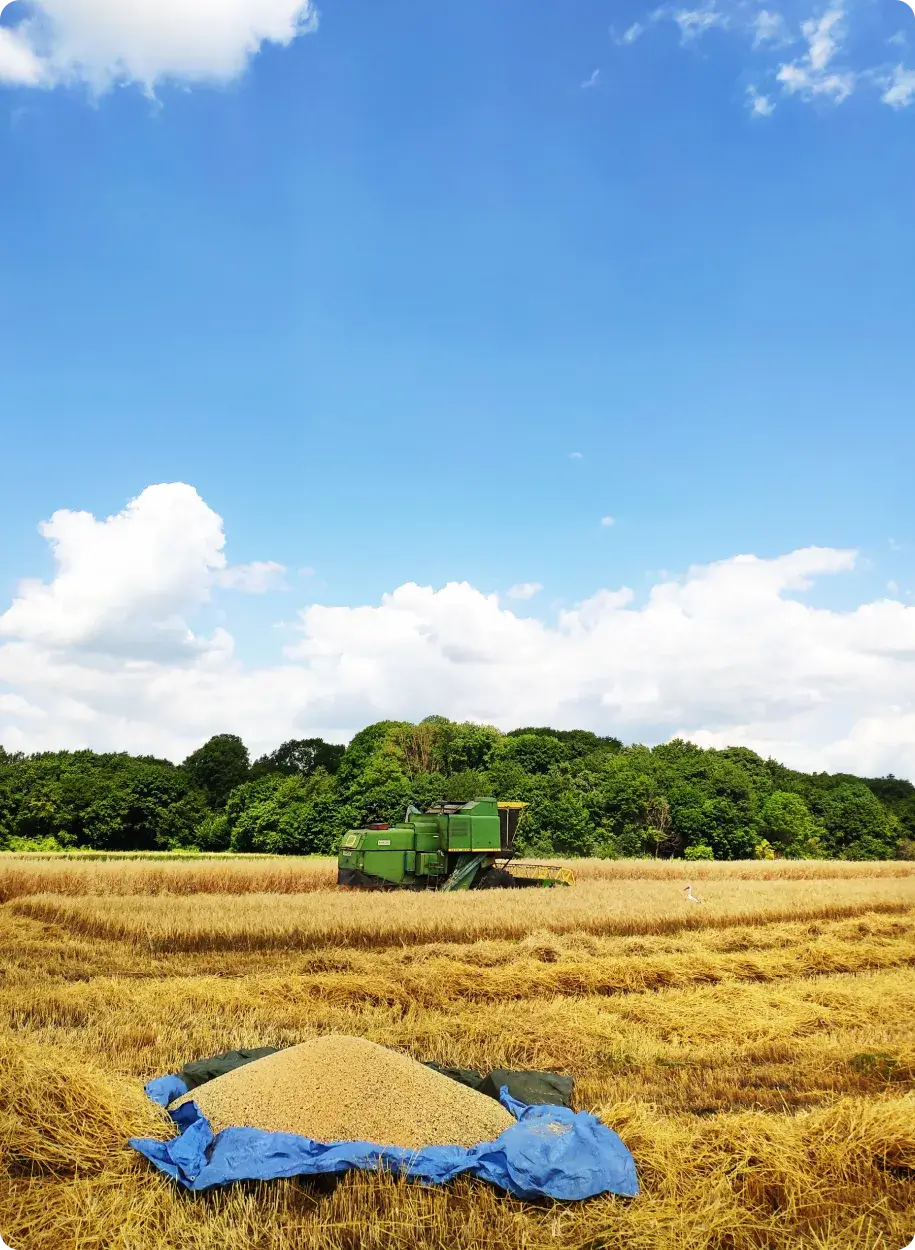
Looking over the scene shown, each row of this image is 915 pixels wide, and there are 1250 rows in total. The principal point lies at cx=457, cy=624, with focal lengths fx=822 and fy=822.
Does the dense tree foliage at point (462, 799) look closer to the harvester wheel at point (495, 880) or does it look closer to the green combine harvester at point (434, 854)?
the harvester wheel at point (495, 880)

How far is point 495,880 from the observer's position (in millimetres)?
20281

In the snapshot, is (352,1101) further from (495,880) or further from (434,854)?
(495,880)

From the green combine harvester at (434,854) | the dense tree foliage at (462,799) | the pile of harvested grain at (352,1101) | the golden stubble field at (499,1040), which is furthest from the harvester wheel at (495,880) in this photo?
the dense tree foliage at (462,799)

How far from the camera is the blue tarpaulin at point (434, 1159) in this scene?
4383mm

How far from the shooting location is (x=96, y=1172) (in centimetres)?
470

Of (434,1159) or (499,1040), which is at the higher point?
(434,1159)

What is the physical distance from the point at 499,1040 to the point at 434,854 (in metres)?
12.5

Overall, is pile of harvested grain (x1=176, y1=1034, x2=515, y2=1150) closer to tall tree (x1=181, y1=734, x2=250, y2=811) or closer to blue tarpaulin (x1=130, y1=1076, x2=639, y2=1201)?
blue tarpaulin (x1=130, y1=1076, x2=639, y2=1201)

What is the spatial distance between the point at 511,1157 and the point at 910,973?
9.48 metres

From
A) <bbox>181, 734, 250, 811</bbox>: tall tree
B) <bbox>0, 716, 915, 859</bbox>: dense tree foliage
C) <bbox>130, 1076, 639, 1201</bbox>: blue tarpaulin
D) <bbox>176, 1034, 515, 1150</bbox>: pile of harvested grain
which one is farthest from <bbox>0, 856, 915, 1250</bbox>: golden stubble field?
<bbox>181, 734, 250, 811</bbox>: tall tree

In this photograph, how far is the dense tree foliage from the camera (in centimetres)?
4716

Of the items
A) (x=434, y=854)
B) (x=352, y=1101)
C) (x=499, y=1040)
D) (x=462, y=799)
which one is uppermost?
(x=462, y=799)

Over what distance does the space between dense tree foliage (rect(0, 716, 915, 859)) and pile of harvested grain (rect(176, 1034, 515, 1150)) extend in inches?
1531

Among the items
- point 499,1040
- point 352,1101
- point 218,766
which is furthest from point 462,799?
point 352,1101
